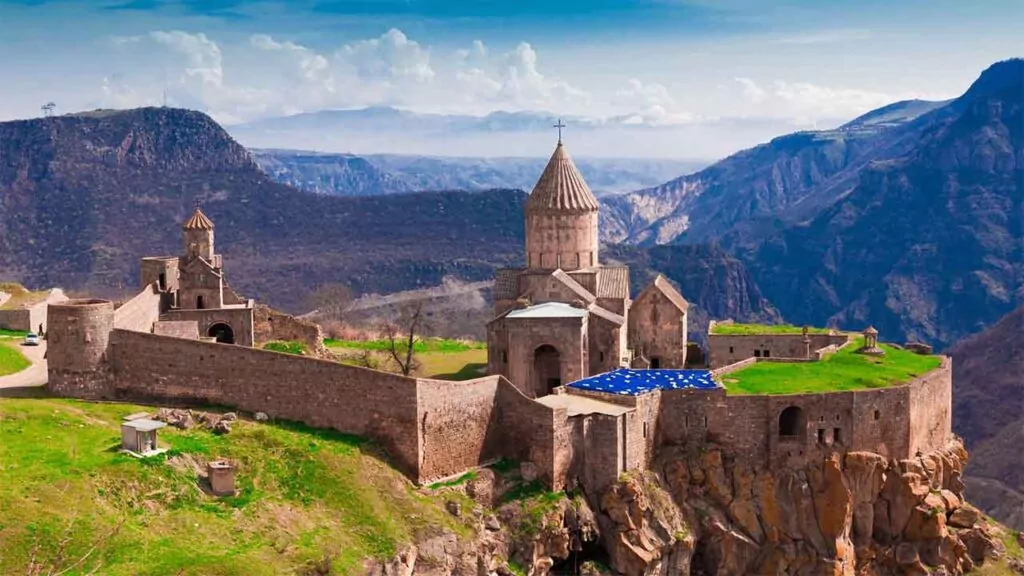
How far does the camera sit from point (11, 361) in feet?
153

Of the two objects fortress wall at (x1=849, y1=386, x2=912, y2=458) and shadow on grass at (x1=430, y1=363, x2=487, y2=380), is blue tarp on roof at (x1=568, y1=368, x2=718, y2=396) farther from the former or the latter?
shadow on grass at (x1=430, y1=363, x2=487, y2=380)

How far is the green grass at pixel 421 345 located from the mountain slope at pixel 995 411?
4166cm

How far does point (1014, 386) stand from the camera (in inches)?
4968

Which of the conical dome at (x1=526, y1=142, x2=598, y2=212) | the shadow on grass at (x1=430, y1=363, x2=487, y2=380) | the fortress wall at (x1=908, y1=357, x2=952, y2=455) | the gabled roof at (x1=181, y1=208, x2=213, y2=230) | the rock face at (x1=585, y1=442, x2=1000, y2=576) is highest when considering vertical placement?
the conical dome at (x1=526, y1=142, x2=598, y2=212)

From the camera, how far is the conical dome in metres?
57.7

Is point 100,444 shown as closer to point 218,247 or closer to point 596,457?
point 596,457

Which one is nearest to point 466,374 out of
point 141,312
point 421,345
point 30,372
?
point 421,345

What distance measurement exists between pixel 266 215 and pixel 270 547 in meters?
146

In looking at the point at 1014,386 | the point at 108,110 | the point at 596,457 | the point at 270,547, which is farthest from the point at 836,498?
the point at 108,110

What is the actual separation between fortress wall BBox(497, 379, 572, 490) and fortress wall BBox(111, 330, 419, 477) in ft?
14.0

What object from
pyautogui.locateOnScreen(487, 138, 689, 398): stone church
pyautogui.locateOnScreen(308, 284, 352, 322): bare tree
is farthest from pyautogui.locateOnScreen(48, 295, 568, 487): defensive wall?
pyautogui.locateOnScreen(308, 284, 352, 322): bare tree

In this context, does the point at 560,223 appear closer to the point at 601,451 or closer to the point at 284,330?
the point at 284,330

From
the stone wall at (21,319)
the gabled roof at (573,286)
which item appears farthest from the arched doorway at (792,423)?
the stone wall at (21,319)

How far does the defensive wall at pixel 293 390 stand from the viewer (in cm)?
4112
